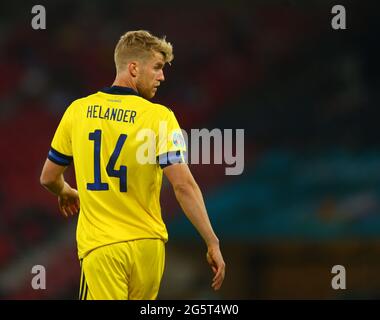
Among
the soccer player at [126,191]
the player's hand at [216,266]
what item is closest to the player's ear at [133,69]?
the soccer player at [126,191]

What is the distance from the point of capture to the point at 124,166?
337cm

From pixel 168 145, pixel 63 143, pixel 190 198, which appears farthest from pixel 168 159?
pixel 63 143

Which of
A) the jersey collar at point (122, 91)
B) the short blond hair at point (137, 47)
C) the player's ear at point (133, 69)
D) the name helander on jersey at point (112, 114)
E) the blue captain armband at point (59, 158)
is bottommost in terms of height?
the blue captain armband at point (59, 158)

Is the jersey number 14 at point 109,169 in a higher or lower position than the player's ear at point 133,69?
lower

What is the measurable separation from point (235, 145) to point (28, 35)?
6.21 feet

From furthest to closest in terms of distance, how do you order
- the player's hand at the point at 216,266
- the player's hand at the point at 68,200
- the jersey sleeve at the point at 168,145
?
the player's hand at the point at 68,200 → the jersey sleeve at the point at 168,145 → the player's hand at the point at 216,266

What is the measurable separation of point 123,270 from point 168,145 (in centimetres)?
57

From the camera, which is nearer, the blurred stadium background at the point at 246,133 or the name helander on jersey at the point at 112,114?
the name helander on jersey at the point at 112,114

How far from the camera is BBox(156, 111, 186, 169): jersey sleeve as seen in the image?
3344 millimetres

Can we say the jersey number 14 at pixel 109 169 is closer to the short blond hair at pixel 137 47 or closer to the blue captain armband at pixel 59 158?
the blue captain armband at pixel 59 158

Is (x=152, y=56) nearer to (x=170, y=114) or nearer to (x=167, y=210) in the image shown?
Answer: (x=170, y=114)

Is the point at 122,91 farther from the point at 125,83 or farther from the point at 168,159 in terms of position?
the point at 168,159

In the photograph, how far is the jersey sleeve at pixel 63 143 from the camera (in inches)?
139
